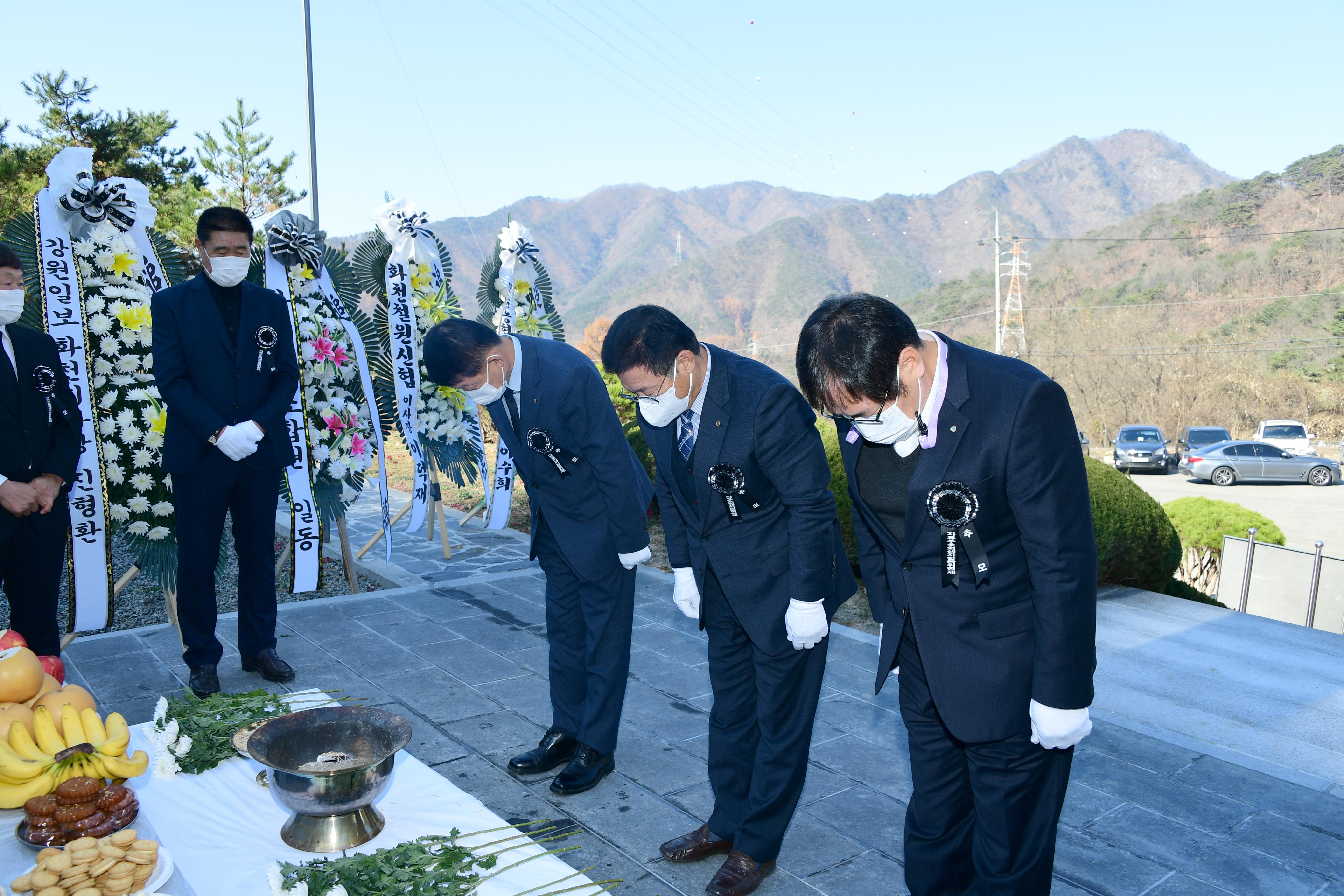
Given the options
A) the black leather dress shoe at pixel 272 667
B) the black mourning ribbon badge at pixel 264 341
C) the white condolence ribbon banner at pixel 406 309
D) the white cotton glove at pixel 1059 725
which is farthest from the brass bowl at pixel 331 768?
the white condolence ribbon banner at pixel 406 309

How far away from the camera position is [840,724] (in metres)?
4.33

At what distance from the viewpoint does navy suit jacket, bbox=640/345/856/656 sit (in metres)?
2.73

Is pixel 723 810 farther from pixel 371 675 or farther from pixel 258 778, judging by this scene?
pixel 371 675

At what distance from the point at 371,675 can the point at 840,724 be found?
101 inches

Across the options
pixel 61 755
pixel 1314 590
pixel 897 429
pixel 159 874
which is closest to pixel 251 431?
pixel 61 755

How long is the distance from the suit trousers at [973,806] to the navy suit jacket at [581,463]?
1395 millimetres

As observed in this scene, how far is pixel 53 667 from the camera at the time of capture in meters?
2.83

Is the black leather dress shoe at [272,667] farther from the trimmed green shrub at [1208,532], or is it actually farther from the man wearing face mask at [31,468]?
the trimmed green shrub at [1208,532]

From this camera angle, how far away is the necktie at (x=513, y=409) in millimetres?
3582

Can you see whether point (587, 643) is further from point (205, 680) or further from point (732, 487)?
point (205, 680)

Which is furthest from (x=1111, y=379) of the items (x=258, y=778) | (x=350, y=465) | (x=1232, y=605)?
(x=258, y=778)

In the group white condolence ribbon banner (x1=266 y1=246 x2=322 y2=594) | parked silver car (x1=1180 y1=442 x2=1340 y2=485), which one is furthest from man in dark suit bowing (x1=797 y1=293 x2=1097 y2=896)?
parked silver car (x1=1180 y1=442 x2=1340 y2=485)

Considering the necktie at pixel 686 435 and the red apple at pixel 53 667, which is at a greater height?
the necktie at pixel 686 435

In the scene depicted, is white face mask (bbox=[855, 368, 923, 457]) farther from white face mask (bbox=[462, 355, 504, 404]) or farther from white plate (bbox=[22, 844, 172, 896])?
white plate (bbox=[22, 844, 172, 896])
